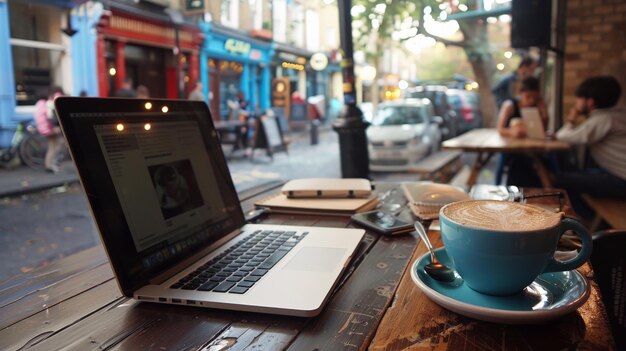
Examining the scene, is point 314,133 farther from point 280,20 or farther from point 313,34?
point 313,34

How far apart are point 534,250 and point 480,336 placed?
15cm

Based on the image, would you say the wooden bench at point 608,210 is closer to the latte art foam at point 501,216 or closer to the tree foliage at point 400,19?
the latte art foam at point 501,216

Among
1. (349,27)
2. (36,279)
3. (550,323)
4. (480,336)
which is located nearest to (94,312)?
(36,279)

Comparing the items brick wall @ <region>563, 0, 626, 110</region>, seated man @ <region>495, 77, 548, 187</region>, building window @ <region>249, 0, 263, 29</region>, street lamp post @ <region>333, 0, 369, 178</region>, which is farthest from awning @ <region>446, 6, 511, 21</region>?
building window @ <region>249, 0, 263, 29</region>

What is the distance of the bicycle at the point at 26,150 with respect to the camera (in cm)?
801

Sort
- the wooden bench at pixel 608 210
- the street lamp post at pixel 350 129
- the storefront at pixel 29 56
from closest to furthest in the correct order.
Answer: the wooden bench at pixel 608 210 → the street lamp post at pixel 350 129 → the storefront at pixel 29 56

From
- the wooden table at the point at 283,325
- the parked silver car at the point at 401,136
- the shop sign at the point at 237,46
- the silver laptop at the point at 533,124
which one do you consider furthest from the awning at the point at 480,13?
the shop sign at the point at 237,46

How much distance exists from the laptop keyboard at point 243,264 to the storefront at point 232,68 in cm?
1124

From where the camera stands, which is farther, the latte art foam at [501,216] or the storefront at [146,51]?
the storefront at [146,51]

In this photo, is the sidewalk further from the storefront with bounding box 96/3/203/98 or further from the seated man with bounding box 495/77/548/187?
the seated man with bounding box 495/77/548/187

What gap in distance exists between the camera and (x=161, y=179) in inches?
40.3

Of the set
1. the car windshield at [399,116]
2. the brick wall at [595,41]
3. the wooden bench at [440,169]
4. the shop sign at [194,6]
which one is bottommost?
the wooden bench at [440,169]

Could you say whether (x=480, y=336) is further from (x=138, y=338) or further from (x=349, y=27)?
(x=349, y=27)

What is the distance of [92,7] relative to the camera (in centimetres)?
963
